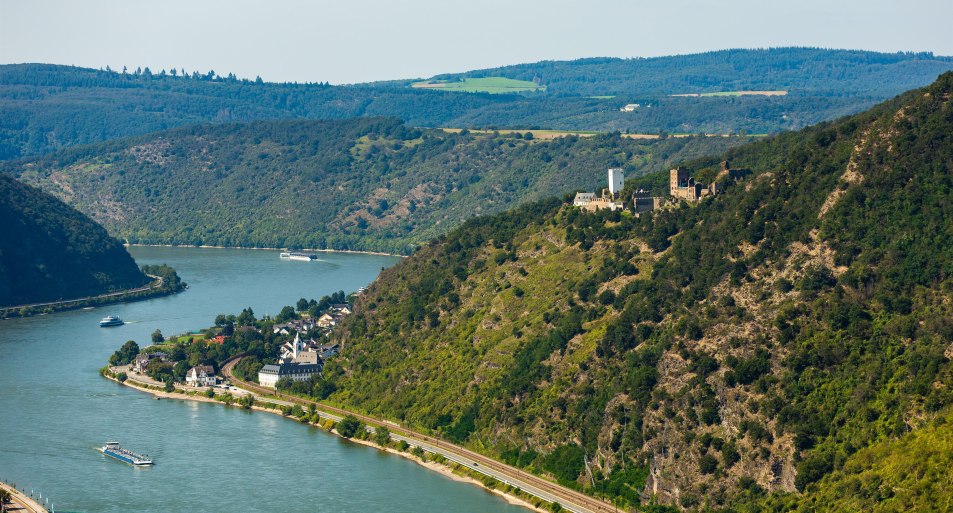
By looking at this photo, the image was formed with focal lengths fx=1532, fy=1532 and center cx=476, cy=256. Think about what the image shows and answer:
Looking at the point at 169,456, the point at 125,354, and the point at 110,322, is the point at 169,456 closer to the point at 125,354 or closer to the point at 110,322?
the point at 125,354

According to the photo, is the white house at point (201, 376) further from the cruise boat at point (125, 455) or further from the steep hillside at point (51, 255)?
the steep hillside at point (51, 255)

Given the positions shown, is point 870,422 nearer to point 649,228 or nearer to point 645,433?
point 645,433

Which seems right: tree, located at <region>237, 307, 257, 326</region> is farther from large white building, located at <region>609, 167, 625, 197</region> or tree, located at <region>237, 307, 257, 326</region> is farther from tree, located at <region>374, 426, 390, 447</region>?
tree, located at <region>374, 426, 390, 447</region>

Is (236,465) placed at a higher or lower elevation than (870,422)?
lower

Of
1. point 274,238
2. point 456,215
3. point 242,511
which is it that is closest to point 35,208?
point 274,238

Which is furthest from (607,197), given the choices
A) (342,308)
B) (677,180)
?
(342,308)

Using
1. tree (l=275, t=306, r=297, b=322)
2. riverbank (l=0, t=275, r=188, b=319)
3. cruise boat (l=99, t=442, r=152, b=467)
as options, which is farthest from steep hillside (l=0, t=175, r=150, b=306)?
cruise boat (l=99, t=442, r=152, b=467)

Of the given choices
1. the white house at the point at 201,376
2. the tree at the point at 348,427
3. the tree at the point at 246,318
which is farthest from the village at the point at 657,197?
the tree at the point at 246,318
